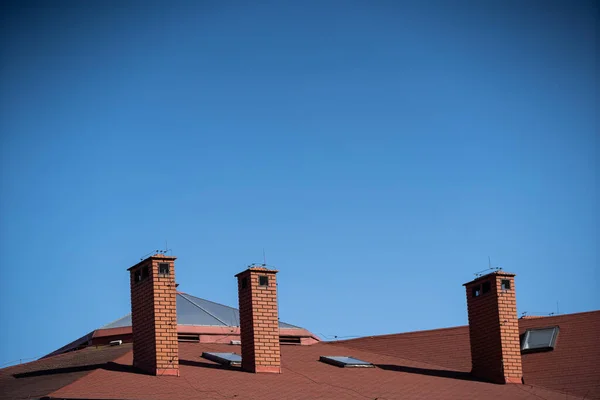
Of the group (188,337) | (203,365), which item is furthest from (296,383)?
(188,337)

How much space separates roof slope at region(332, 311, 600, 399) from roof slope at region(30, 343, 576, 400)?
624 millimetres

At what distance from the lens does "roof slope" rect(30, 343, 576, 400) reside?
67.5ft

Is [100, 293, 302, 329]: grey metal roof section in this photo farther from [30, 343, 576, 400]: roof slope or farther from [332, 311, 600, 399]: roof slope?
[332, 311, 600, 399]: roof slope

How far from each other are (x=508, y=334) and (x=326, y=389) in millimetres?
5908

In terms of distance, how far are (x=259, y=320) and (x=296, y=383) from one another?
1955 millimetres

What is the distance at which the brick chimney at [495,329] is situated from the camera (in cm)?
2595

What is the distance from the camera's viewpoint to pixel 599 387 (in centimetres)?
2456

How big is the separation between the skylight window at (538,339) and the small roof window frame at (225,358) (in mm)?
8233

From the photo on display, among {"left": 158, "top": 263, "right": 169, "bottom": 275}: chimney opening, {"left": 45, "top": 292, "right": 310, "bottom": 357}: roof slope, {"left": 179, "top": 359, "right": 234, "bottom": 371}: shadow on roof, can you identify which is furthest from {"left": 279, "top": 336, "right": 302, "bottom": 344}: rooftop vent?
{"left": 158, "top": 263, "right": 169, "bottom": 275}: chimney opening

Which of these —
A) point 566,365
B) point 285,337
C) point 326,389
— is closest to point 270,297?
point 326,389

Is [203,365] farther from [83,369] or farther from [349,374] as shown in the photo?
[349,374]

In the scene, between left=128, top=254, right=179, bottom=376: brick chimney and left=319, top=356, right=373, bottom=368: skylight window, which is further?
left=319, top=356, right=373, bottom=368: skylight window

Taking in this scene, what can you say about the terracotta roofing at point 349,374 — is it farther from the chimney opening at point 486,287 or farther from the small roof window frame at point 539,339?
the chimney opening at point 486,287

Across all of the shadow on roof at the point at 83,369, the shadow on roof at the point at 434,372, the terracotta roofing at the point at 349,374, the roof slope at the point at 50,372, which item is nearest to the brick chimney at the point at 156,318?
the shadow on roof at the point at 83,369
